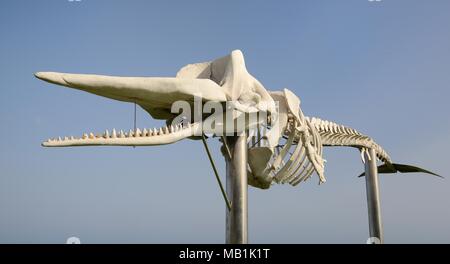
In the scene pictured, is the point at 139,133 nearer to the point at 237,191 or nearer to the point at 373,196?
the point at 237,191

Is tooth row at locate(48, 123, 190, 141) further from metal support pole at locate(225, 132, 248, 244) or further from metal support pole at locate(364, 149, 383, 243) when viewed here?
metal support pole at locate(364, 149, 383, 243)

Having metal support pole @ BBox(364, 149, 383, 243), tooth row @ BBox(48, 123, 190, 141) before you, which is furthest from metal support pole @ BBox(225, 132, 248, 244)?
metal support pole @ BBox(364, 149, 383, 243)

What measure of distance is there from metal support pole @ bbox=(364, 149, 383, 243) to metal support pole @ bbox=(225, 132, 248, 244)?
622 cm

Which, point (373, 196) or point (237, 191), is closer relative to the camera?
point (237, 191)

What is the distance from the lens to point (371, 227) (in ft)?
38.7

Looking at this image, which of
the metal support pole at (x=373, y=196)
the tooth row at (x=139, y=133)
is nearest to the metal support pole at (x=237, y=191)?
the tooth row at (x=139, y=133)

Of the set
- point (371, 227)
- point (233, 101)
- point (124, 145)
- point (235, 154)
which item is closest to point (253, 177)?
point (235, 154)

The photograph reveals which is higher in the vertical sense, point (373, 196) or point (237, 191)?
point (373, 196)

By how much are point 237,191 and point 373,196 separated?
6.82 metres

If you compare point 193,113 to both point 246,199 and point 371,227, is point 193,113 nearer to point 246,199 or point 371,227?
point 246,199

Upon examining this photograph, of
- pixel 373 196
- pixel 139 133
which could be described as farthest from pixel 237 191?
pixel 373 196

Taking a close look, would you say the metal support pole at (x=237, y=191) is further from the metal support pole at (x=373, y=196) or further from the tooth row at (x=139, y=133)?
the metal support pole at (x=373, y=196)

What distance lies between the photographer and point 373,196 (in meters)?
12.0

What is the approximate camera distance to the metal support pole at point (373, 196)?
11.7 metres
